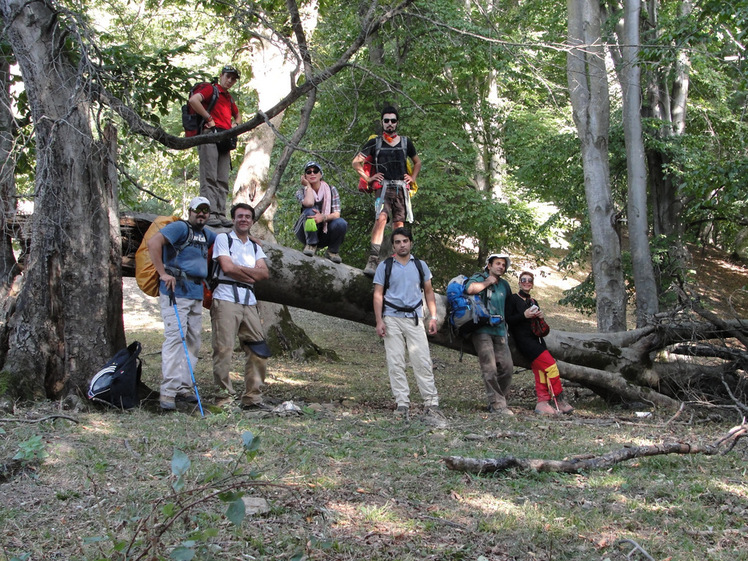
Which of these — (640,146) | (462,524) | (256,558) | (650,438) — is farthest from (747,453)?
(640,146)

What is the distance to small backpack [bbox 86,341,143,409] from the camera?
692cm

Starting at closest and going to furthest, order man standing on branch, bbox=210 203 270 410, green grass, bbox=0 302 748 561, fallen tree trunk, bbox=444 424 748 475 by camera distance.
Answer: green grass, bbox=0 302 748 561 → fallen tree trunk, bbox=444 424 748 475 → man standing on branch, bbox=210 203 270 410

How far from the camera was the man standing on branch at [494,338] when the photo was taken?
8508 millimetres

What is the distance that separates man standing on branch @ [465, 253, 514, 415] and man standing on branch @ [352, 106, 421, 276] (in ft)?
3.75

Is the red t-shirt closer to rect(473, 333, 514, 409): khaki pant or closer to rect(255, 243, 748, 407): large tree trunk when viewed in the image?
rect(255, 243, 748, 407): large tree trunk

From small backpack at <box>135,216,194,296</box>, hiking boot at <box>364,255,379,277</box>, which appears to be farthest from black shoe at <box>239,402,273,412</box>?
hiking boot at <box>364,255,379,277</box>

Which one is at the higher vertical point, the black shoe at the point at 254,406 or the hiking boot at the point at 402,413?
the black shoe at the point at 254,406

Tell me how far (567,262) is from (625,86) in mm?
5965

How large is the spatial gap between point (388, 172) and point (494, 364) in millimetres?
2597

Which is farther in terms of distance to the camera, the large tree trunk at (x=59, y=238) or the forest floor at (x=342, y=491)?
the large tree trunk at (x=59, y=238)

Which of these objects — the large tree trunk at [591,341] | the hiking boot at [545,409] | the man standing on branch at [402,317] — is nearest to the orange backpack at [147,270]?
the large tree trunk at [591,341]

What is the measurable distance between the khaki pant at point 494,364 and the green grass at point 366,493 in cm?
117

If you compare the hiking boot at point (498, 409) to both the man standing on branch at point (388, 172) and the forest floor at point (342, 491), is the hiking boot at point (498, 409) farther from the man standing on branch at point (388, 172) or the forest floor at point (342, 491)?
the man standing on branch at point (388, 172)

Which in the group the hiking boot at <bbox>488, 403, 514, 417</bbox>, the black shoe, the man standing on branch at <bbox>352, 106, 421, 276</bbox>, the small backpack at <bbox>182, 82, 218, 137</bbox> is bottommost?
the hiking boot at <bbox>488, 403, 514, 417</bbox>
